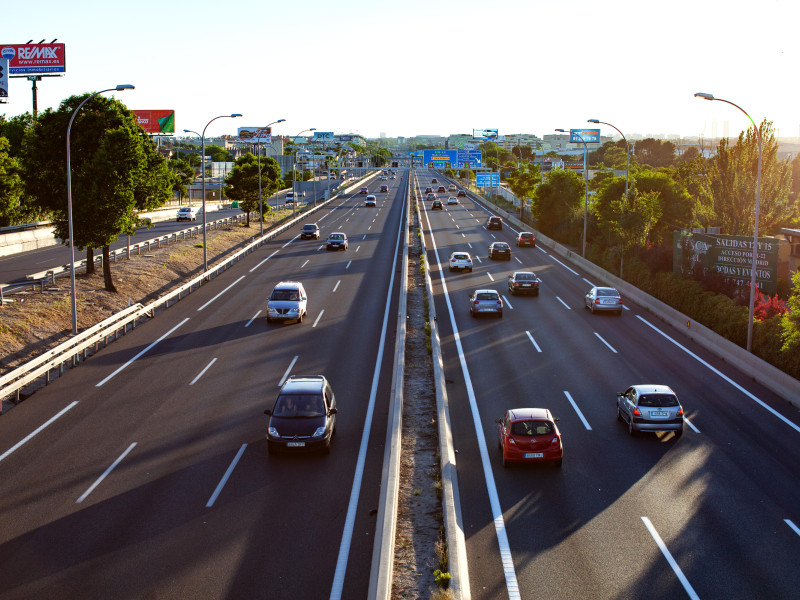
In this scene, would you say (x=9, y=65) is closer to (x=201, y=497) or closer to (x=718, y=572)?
(x=201, y=497)

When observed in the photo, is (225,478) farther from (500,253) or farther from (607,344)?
(500,253)

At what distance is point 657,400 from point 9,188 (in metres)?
56.7

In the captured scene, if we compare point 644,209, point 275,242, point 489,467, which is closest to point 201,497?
point 489,467

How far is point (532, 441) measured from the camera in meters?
18.7

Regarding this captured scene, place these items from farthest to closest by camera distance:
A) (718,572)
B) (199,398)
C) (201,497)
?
(199,398), (201,497), (718,572)

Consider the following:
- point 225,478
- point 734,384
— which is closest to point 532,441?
point 225,478

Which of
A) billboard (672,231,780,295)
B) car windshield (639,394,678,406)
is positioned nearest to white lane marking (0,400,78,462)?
car windshield (639,394,678,406)

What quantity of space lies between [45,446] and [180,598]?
8.88 metres

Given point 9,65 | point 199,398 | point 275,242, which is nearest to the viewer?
point 199,398

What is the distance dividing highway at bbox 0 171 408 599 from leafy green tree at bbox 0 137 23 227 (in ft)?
118

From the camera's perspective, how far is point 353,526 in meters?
15.3

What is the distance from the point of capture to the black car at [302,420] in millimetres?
18859

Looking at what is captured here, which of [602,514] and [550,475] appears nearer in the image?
[602,514]

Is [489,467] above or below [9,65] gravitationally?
below
